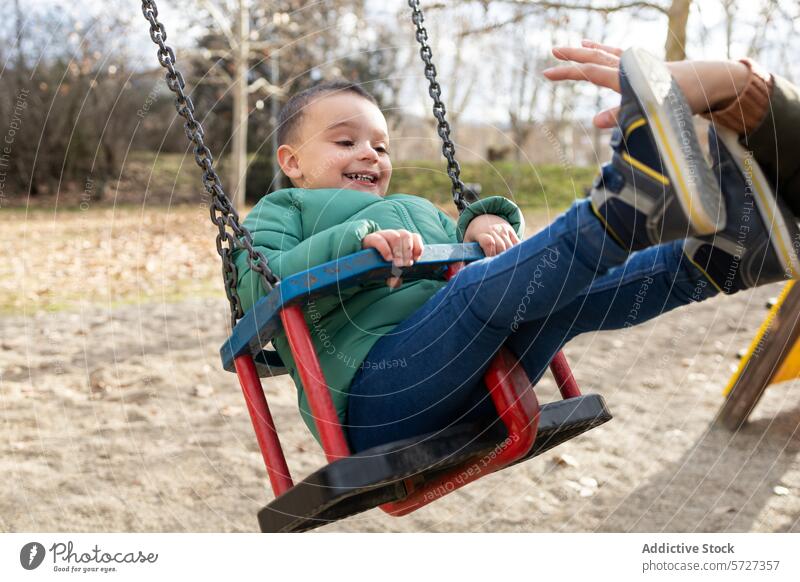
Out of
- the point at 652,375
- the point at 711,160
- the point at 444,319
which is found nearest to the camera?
the point at 711,160

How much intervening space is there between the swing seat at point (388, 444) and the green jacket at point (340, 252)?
8 cm

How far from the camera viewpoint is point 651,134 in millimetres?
1307

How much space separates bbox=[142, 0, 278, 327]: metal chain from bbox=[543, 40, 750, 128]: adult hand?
72 centimetres

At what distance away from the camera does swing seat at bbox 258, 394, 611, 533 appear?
4.98 feet

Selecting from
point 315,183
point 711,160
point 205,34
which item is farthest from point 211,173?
point 205,34

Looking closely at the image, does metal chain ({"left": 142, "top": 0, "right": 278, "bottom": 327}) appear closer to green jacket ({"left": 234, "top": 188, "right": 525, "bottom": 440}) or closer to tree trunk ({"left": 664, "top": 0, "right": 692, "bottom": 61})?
green jacket ({"left": 234, "top": 188, "right": 525, "bottom": 440})

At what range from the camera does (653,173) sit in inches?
51.2

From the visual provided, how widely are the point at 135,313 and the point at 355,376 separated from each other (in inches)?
168

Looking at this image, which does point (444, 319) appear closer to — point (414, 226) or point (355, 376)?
point (355, 376)

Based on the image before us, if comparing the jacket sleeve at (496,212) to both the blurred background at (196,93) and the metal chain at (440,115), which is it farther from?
the blurred background at (196,93)

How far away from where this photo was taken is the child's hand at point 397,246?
1.60m
